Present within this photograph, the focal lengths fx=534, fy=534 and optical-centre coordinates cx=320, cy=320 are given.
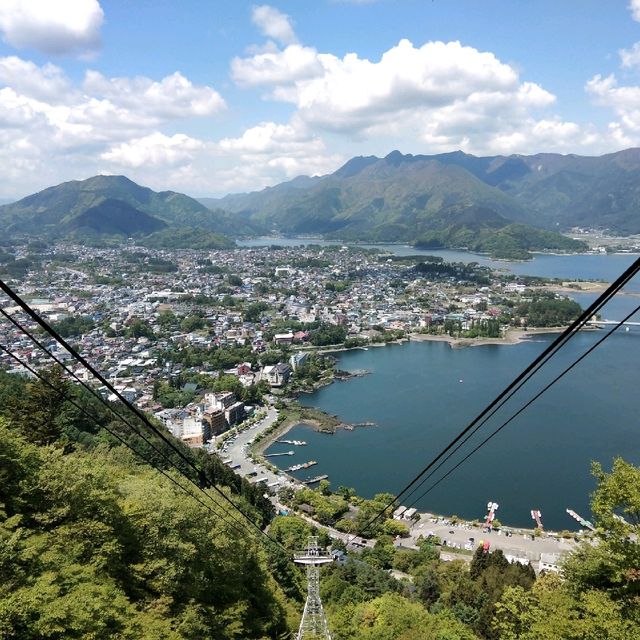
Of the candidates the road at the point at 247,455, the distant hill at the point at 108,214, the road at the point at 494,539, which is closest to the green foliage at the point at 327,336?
the road at the point at 247,455

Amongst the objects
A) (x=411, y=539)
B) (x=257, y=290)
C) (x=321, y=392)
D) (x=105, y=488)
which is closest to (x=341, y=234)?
(x=257, y=290)

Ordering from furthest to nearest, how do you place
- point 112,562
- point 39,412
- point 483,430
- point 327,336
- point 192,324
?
point 192,324
point 327,336
point 483,430
point 39,412
point 112,562

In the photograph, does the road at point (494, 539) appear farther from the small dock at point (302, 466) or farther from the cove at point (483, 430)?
the small dock at point (302, 466)

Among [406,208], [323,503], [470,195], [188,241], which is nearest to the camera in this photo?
[323,503]

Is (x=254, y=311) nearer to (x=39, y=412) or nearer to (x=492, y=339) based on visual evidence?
(x=492, y=339)

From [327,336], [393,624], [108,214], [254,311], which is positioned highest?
[108,214]

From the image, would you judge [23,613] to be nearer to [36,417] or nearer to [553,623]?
[553,623]

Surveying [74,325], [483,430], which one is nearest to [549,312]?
[483,430]
